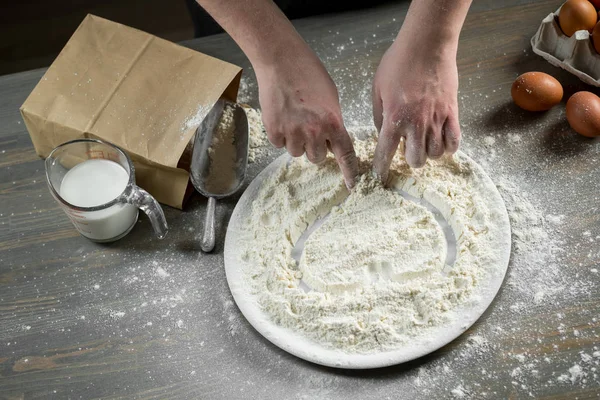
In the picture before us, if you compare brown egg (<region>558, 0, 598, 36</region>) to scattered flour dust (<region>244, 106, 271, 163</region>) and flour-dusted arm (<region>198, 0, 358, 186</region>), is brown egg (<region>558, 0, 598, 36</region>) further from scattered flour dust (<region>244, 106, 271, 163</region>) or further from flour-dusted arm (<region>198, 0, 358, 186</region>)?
scattered flour dust (<region>244, 106, 271, 163</region>)

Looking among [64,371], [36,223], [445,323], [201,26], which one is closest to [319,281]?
[445,323]

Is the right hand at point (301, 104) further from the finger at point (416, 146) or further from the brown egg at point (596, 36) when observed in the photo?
the brown egg at point (596, 36)

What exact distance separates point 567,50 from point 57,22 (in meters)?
1.95

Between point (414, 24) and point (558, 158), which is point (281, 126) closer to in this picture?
point (414, 24)

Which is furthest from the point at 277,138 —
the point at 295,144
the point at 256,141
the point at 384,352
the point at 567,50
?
the point at 567,50

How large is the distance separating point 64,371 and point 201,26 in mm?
969

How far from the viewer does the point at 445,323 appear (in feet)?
4.04

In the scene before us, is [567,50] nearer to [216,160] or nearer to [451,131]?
[451,131]

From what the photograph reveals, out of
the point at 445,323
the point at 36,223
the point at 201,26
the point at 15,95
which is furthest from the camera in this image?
the point at 201,26

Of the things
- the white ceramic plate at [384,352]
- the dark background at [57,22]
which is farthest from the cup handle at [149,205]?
the dark background at [57,22]

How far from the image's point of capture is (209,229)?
1.41 meters

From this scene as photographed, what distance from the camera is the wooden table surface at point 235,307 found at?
1.23 metres

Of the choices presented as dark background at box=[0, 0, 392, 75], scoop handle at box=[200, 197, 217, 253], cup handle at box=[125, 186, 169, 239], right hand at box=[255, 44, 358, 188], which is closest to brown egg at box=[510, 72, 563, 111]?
right hand at box=[255, 44, 358, 188]

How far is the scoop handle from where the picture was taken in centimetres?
140
